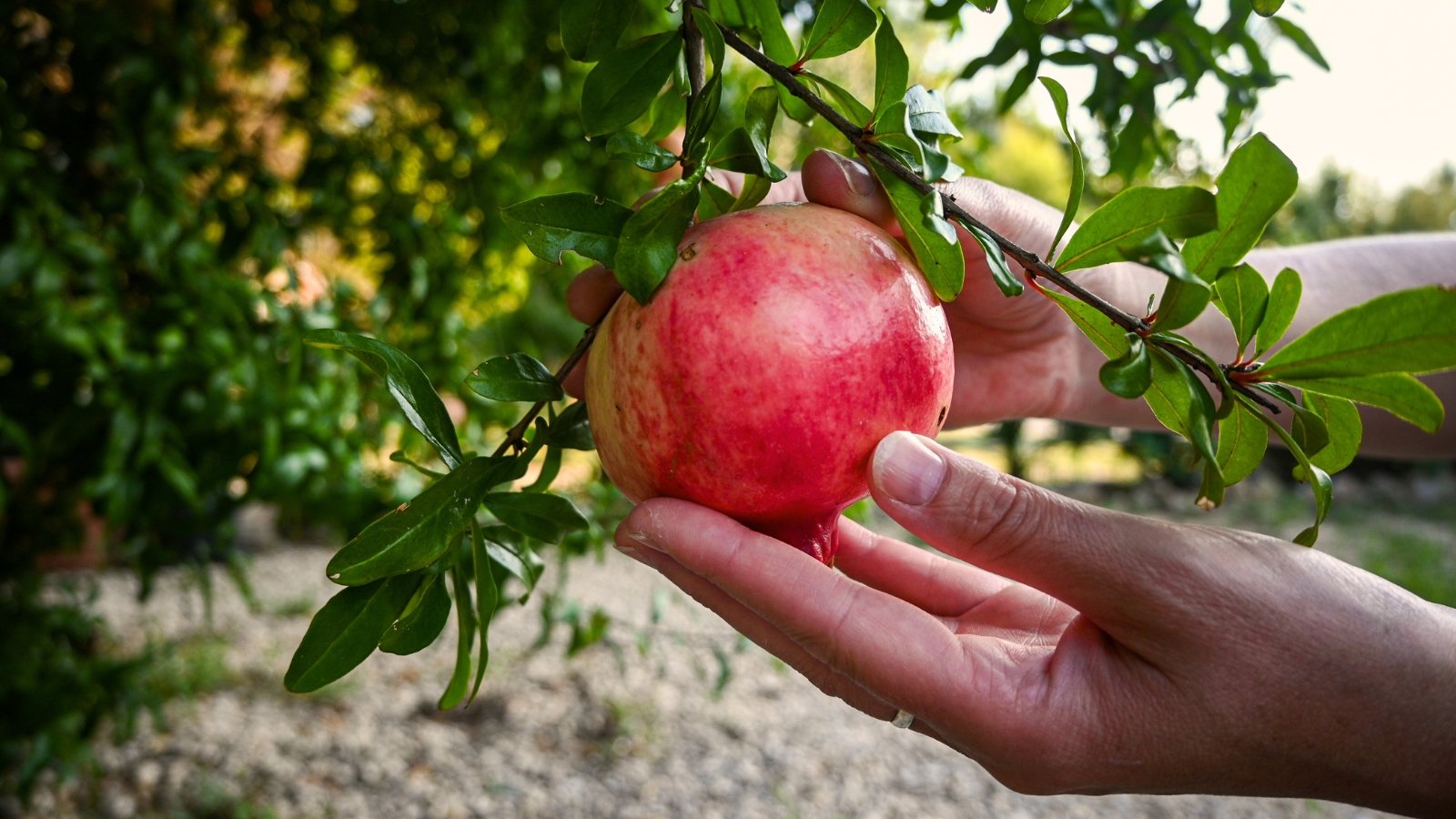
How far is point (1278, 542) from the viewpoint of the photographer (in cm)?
79

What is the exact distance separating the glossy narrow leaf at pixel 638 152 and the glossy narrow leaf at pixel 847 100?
0.12 metres

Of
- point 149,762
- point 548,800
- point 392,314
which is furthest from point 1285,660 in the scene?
point 149,762

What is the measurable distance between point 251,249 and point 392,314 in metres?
0.24

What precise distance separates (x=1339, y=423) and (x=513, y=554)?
24.5 inches

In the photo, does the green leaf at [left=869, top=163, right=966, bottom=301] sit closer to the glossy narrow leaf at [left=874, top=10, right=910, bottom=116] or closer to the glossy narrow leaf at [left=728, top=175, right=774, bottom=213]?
the glossy narrow leaf at [left=874, top=10, right=910, bottom=116]

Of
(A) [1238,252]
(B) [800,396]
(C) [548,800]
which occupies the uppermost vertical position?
(A) [1238,252]

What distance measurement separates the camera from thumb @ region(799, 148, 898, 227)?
771 millimetres

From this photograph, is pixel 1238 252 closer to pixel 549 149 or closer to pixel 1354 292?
pixel 1354 292

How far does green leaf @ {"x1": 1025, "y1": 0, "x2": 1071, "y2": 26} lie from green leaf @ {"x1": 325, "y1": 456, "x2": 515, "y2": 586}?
48 cm

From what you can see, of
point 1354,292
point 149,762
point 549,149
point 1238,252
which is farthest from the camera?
point 149,762

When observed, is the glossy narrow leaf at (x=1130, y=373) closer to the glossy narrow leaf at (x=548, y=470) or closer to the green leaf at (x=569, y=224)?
the green leaf at (x=569, y=224)

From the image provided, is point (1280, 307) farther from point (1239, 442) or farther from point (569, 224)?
point (569, 224)

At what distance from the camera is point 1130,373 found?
0.58 metres

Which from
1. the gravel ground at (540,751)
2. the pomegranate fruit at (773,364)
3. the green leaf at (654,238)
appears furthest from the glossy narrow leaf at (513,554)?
the gravel ground at (540,751)
